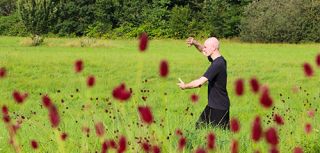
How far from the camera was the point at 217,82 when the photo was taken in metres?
6.23

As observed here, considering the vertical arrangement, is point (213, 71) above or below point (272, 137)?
below

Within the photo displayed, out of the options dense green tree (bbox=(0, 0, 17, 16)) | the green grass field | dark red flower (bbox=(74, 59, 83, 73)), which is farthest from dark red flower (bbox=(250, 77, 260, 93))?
dense green tree (bbox=(0, 0, 17, 16))

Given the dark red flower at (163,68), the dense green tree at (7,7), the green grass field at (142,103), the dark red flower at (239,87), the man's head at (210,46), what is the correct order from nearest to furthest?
the dark red flower at (239,87), the dark red flower at (163,68), the green grass field at (142,103), the man's head at (210,46), the dense green tree at (7,7)

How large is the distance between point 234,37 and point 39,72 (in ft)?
120

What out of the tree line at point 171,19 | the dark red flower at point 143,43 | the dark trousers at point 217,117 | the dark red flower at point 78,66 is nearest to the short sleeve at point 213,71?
the dark trousers at point 217,117

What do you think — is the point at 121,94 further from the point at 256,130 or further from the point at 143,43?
the point at 256,130

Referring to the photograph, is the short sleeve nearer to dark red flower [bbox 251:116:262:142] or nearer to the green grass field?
the green grass field

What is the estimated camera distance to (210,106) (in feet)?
21.0

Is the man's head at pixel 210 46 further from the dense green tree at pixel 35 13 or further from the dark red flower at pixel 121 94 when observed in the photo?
the dense green tree at pixel 35 13

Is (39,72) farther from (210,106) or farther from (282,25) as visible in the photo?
(282,25)

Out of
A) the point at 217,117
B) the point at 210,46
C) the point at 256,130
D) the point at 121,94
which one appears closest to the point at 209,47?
the point at 210,46

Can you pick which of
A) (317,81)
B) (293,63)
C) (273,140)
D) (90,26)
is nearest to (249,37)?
(90,26)

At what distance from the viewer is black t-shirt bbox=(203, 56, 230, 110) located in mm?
6105

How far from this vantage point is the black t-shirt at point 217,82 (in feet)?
20.0
